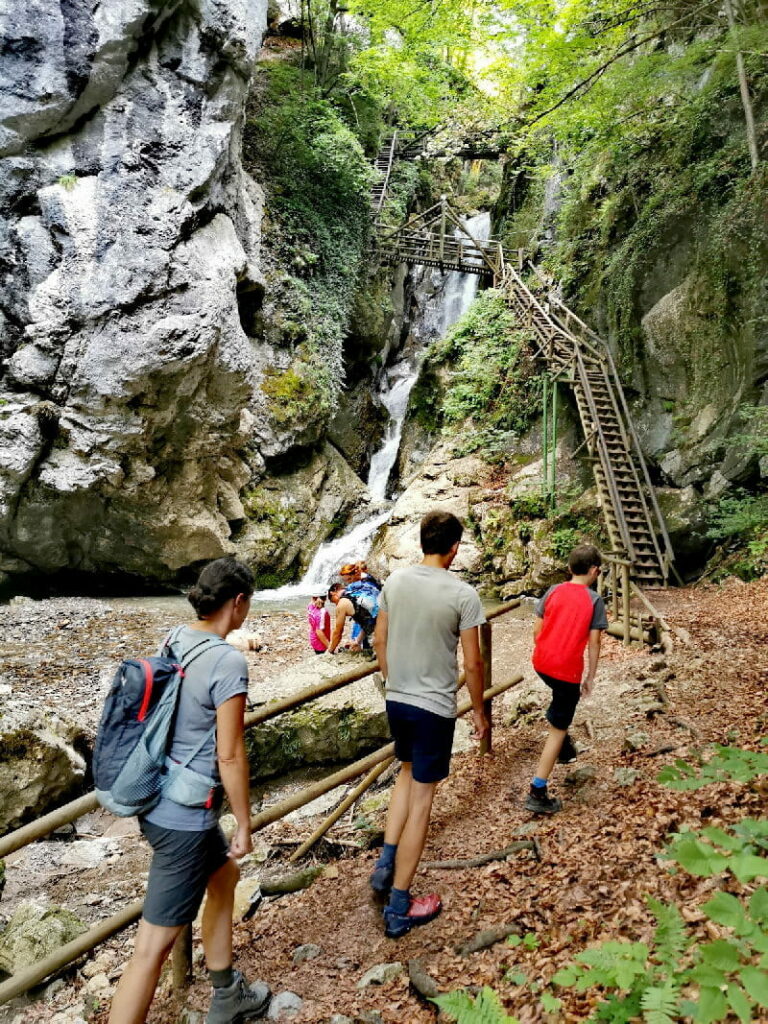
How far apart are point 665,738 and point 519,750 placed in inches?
49.1

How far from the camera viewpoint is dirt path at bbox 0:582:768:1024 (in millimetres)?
2453

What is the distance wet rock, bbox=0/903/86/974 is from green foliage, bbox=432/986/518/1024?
287 cm

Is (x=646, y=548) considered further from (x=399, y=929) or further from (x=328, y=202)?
(x=328, y=202)

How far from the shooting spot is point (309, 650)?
32.9 feet

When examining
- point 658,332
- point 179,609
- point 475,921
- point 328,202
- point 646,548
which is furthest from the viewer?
point 328,202

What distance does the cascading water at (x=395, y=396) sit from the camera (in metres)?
16.6

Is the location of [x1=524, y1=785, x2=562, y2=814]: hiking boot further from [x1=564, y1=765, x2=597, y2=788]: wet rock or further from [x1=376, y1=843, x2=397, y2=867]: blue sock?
[x1=376, y1=843, x2=397, y2=867]: blue sock

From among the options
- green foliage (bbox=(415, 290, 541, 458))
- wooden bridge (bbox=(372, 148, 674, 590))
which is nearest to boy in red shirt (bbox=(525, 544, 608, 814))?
wooden bridge (bbox=(372, 148, 674, 590))

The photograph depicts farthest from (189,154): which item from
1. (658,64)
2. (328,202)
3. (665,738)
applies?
(665,738)

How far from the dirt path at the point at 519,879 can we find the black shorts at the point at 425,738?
30.9 inches

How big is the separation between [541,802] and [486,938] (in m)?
1.31

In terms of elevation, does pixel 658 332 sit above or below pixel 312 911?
above

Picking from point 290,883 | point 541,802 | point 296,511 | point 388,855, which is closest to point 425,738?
point 388,855

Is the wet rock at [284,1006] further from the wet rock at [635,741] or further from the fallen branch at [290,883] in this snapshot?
the wet rock at [635,741]
